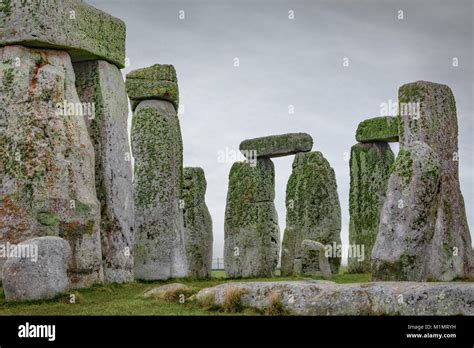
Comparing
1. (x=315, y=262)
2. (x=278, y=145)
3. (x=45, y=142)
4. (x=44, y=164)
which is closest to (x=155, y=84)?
(x=315, y=262)

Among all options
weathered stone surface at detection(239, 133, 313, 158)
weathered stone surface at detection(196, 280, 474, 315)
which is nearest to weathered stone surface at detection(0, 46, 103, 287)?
weathered stone surface at detection(196, 280, 474, 315)

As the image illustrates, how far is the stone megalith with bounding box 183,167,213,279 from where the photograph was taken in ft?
72.1

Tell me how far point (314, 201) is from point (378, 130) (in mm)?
2608

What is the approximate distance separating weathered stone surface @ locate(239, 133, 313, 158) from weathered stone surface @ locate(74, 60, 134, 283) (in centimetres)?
802

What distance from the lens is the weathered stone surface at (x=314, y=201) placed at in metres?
24.1

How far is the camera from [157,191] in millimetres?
18500

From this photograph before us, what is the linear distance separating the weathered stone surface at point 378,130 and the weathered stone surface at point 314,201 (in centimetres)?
128

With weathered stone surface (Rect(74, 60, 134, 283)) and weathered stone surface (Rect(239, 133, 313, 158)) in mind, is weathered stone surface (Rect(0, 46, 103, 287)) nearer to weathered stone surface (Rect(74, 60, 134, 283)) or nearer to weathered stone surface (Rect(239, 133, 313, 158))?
weathered stone surface (Rect(74, 60, 134, 283))

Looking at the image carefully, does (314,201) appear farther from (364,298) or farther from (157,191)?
(364,298)

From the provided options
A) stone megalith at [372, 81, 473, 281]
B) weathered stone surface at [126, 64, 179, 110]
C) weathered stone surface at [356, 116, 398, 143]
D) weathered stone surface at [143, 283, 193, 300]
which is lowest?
weathered stone surface at [143, 283, 193, 300]

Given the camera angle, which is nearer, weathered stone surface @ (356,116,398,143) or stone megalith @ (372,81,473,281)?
stone megalith @ (372,81,473,281)

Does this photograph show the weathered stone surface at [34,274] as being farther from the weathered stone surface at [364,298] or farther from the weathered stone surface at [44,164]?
the weathered stone surface at [364,298]
